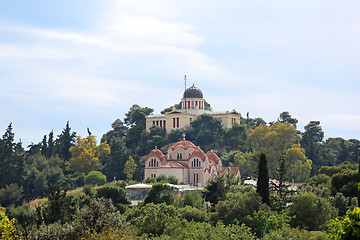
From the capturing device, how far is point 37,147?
11662 centimetres

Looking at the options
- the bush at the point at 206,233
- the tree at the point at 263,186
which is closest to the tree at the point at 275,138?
the tree at the point at 263,186

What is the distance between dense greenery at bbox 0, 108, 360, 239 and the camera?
114 feet

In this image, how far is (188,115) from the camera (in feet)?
389

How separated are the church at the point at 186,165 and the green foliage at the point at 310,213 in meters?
47.6

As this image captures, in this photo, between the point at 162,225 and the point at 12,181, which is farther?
the point at 12,181

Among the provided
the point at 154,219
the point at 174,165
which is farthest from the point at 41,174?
the point at 154,219

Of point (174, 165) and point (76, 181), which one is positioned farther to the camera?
point (76, 181)

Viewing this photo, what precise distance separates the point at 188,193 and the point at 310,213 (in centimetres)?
1468

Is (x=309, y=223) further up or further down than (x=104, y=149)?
further down

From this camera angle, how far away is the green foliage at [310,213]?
43406 millimetres

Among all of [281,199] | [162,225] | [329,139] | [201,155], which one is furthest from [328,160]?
[162,225]

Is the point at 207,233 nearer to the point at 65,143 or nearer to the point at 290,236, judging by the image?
the point at 290,236

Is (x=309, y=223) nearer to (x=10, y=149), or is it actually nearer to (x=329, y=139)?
(x=10, y=149)

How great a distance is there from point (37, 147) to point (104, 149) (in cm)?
1359
